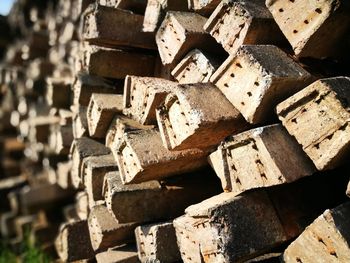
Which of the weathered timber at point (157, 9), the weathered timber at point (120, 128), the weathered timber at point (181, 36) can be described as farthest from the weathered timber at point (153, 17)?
the weathered timber at point (120, 128)

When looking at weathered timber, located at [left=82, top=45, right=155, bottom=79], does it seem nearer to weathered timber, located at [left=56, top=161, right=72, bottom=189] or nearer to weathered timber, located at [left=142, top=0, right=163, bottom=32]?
weathered timber, located at [left=142, top=0, right=163, bottom=32]

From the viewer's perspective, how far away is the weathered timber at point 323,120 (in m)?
1.02

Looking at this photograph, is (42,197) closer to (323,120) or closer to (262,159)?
(262,159)

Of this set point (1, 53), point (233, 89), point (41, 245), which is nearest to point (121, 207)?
point (233, 89)

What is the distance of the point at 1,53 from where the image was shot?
5203 mm

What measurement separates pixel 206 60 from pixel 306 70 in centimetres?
40

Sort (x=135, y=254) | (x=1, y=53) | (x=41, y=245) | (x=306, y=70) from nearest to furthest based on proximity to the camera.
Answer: (x=306, y=70) < (x=135, y=254) < (x=41, y=245) < (x=1, y=53)

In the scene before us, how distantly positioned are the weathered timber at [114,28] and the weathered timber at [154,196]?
0.67 meters

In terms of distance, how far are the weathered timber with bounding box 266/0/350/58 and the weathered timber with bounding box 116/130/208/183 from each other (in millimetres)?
550

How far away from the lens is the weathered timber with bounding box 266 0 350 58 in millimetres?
1143

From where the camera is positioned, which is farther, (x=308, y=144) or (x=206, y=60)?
(x=206, y=60)

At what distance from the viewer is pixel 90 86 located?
2.07m

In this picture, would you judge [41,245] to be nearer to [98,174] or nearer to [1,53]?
[98,174]

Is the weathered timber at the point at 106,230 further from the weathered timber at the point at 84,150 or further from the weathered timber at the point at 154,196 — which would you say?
the weathered timber at the point at 84,150
